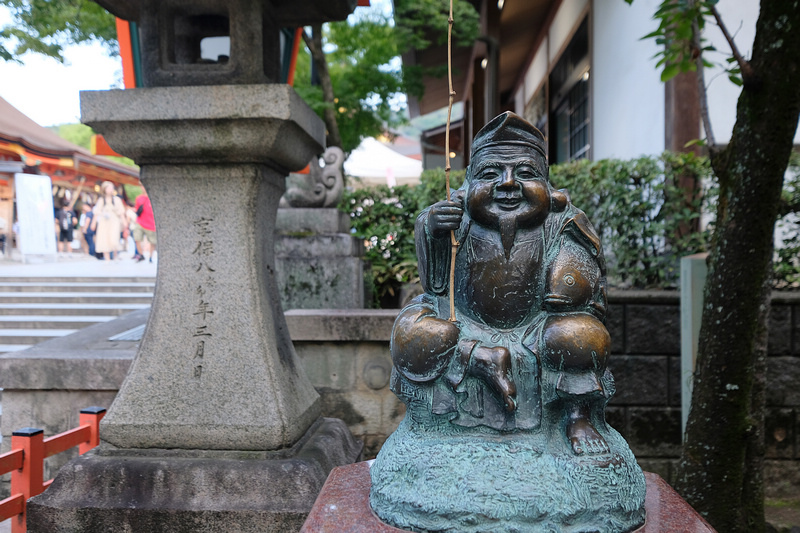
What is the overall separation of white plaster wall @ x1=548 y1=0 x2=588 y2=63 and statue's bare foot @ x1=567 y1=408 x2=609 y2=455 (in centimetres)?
793

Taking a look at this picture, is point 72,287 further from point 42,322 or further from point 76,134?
point 76,134

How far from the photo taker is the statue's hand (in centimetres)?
227

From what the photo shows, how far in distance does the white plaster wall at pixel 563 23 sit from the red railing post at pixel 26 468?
8578 mm

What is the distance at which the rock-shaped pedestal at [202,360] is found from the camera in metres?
3.06

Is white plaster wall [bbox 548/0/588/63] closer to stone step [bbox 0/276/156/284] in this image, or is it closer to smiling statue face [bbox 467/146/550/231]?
smiling statue face [bbox 467/146/550/231]

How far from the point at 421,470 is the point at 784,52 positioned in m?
2.68

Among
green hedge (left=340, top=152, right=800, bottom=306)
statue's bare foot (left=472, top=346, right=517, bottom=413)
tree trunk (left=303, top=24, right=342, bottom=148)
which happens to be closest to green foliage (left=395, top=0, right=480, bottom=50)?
tree trunk (left=303, top=24, right=342, bottom=148)

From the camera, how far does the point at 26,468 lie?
3178mm

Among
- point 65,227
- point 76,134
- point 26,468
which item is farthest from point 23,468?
point 76,134

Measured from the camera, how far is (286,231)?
19.6 feet

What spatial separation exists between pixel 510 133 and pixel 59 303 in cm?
933

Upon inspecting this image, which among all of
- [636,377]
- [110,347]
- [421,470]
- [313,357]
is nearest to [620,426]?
[636,377]

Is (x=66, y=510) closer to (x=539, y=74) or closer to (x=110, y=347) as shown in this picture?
(x=110, y=347)

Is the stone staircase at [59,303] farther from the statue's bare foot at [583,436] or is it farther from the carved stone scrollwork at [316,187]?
the statue's bare foot at [583,436]
